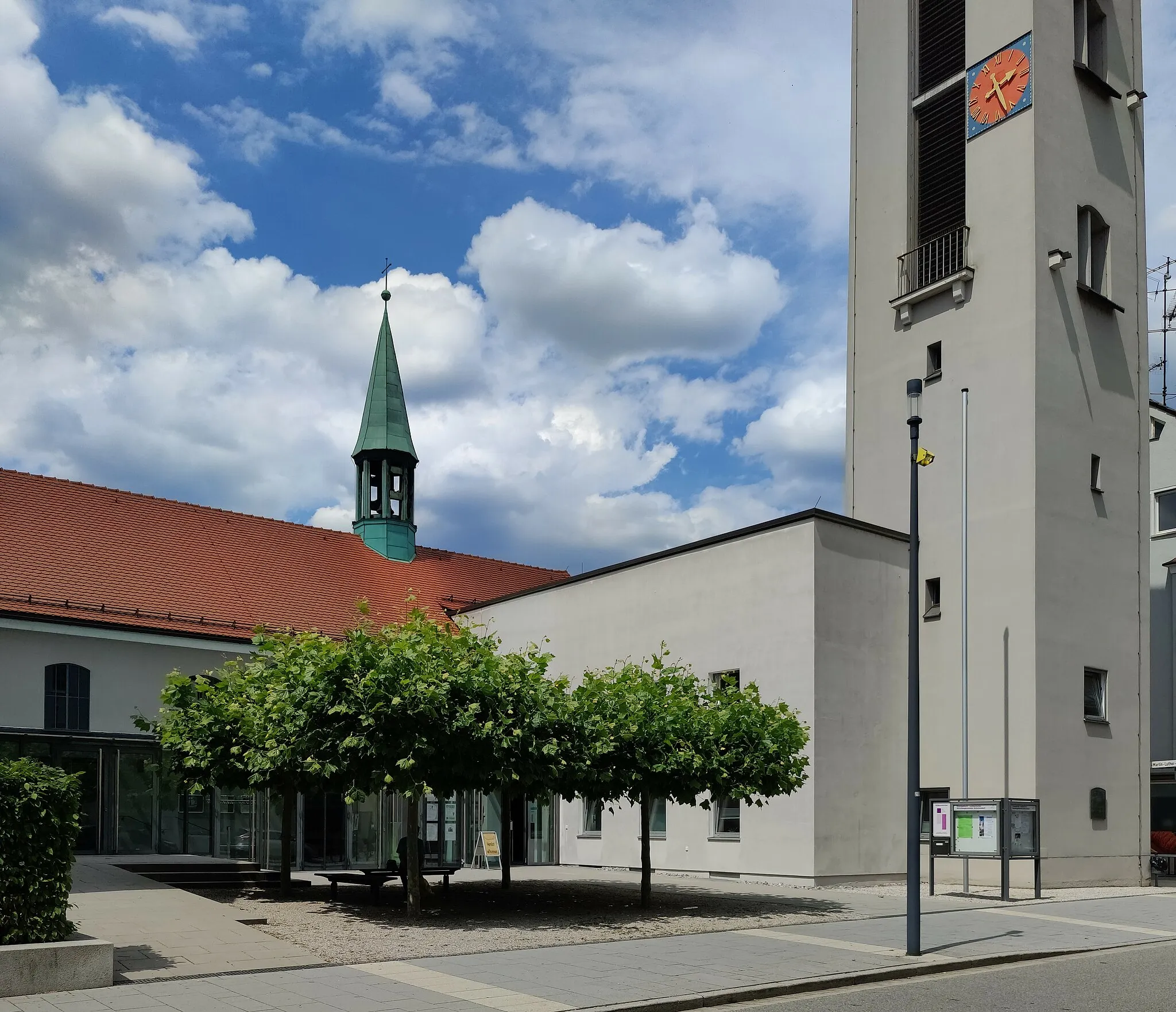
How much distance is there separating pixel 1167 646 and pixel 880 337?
1342 centimetres

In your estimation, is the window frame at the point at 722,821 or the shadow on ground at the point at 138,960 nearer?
the shadow on ground at the point at 138,960

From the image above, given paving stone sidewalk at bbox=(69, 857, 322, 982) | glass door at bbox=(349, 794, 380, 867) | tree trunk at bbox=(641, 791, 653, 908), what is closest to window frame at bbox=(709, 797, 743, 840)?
tree trunk at bbox=(641, 791, 653, 908)

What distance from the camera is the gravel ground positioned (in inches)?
614

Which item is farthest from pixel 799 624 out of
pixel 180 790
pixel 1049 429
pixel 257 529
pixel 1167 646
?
pixel 257 529

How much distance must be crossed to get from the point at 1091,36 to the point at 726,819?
21083mm

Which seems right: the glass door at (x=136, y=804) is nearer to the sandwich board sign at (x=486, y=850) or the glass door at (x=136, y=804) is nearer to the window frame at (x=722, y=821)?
the sandwich board sign at (x=486, y=850)

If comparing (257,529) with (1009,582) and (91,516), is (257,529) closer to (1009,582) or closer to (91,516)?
(91,516)

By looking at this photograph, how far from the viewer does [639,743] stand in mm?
18812

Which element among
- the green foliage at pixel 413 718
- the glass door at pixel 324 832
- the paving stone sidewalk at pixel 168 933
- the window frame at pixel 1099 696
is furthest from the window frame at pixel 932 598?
the paving stone sidewalk at pixel 168 933

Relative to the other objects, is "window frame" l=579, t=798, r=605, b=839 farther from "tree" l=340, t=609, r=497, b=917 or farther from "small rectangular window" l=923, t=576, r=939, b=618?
"tree" l=340, t=609, r=497, b=917

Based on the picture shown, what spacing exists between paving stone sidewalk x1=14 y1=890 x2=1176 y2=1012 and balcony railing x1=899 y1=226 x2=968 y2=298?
15.8m

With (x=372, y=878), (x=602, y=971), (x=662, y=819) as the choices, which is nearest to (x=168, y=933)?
(x=372, y=878)

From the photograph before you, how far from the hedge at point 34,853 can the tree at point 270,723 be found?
469 centimetres

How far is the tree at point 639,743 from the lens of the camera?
18.4 metres
